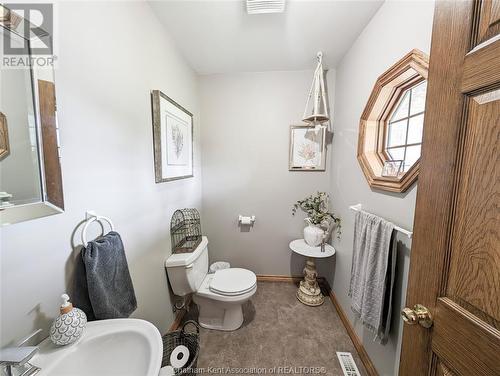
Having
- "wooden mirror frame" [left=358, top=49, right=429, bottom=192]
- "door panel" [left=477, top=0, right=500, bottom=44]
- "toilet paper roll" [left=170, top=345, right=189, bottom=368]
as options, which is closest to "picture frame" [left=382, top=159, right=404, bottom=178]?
"wooden mirror frame" [left=358, top=49, right=429, bottom=192]

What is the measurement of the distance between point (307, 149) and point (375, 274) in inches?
55.8

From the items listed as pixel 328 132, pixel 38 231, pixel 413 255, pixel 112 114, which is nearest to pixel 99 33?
pixel 112 114

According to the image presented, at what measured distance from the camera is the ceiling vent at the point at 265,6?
1238 mm

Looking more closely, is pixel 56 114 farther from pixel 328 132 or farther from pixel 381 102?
pixel 328 132

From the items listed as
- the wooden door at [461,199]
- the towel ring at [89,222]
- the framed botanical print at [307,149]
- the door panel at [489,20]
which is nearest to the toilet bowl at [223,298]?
the towel ring at [89,222]

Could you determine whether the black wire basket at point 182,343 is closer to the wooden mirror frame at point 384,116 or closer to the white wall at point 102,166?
the white wall at point 102,166

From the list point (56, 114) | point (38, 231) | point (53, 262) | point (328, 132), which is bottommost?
point (53, 262)

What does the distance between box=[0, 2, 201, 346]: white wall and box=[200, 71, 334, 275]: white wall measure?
0.79m

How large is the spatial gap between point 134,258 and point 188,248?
20.9 inches

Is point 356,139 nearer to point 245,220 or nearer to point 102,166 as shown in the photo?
point 245,220

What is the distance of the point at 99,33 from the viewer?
0.92 meters

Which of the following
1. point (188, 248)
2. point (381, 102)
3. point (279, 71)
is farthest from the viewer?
point (279, 71)

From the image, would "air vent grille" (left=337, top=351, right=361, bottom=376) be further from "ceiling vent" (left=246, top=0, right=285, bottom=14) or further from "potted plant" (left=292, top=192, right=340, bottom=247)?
"ceiling vent" (left=246, top=0, right=285, bottom=14)

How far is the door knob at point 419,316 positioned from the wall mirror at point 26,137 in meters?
1.27
